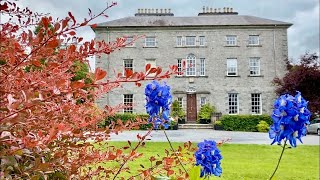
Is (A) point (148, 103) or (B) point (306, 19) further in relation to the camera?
(B) point (306, 19)

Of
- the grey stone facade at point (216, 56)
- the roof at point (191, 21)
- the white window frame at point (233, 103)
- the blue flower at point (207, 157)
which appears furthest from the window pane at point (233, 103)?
the blue flower at point (207, 157)

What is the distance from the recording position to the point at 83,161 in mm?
1527

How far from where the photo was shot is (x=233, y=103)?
83.6 feet

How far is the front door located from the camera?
2538 cm

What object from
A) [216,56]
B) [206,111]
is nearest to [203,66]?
[216,56]

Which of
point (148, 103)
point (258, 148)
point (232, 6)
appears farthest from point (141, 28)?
point (148, 103)

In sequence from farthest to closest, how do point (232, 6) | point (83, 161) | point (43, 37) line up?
point (232, 6) → point (83, 161) → point (43, 37)

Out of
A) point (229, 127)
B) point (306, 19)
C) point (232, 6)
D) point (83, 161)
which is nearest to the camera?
point (83, 161)

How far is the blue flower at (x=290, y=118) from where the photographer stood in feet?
6.92

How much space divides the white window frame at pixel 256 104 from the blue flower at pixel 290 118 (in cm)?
2393

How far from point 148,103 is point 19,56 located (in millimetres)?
1493

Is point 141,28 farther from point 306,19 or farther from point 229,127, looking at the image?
point 306,19

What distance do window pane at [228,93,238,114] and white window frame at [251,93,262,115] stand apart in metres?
1.12

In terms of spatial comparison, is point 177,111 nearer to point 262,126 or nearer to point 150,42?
point 150,42
